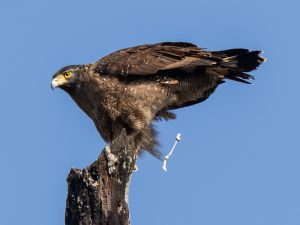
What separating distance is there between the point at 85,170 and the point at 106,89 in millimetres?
3719

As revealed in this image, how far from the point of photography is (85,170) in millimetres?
7258

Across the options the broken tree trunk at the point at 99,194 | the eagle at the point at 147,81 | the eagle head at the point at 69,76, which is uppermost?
the eagle head at the point at 69,76

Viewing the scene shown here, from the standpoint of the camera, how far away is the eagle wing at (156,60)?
1070 cm

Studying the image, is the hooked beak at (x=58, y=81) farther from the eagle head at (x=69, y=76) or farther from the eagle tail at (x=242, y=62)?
the eagle tail at (x=242, y=62)

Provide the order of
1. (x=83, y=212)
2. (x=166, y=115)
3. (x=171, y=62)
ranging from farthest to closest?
(x=166, y=115) < (x=171, y=62) < (x=83, y=212)

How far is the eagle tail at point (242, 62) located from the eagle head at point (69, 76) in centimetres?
232

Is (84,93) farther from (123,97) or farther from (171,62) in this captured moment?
(171,62)

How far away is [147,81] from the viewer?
35.9ft

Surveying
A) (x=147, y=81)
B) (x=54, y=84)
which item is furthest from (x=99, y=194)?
(x=54, y=84)

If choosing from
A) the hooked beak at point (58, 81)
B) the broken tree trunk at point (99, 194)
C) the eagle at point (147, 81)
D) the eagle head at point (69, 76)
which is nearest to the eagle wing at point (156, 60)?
the eagle at point (147, 81)

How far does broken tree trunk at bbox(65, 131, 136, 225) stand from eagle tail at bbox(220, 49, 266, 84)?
12.8 feet

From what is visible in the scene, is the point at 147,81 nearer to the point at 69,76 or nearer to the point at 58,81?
the point at 69,76

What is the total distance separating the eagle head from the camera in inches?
442

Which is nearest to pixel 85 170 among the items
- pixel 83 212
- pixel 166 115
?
pixel 83 212
